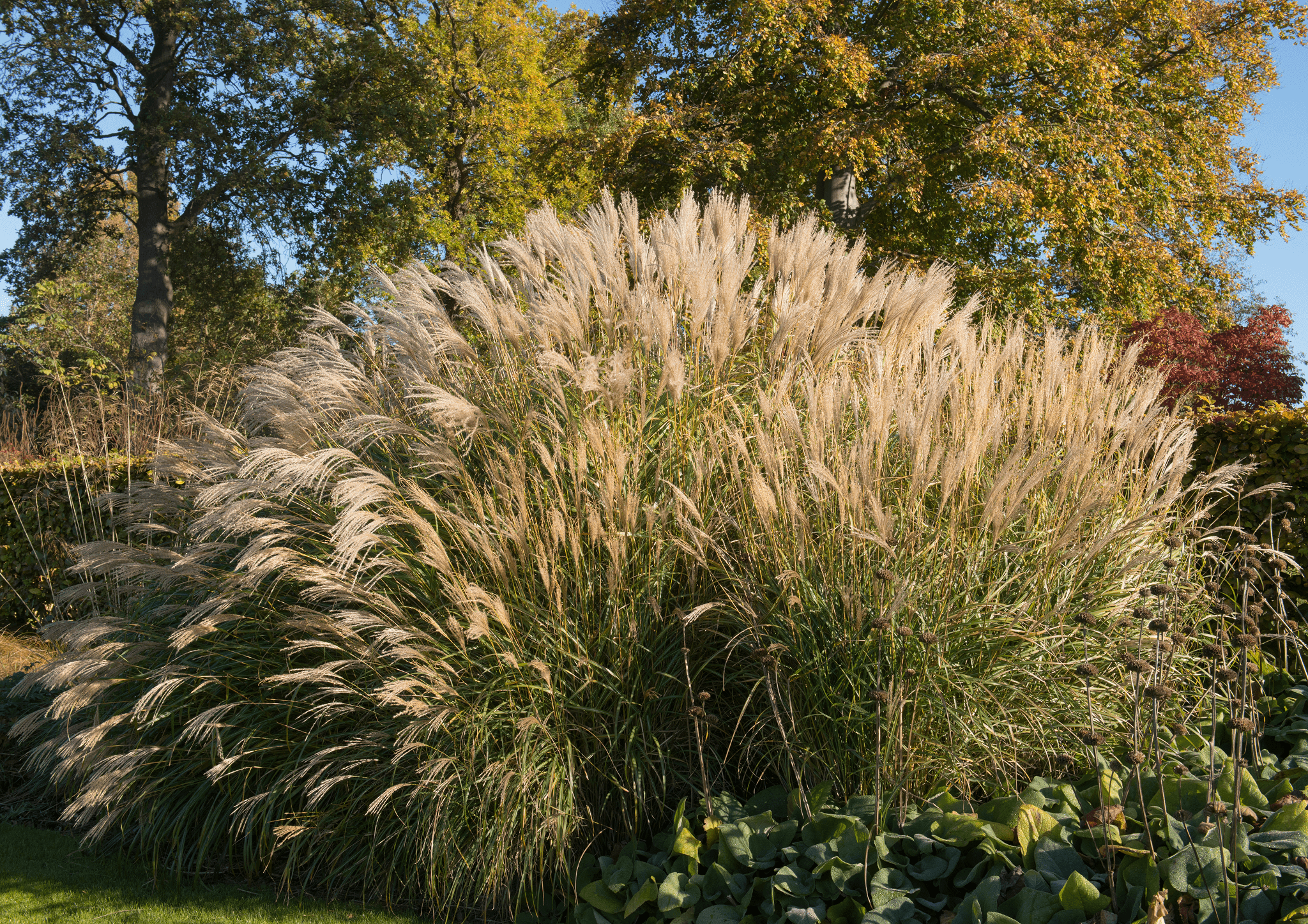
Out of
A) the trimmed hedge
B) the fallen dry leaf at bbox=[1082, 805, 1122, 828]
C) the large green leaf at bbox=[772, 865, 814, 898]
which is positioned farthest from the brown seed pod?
the trimmed hedge

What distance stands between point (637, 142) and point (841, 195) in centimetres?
340

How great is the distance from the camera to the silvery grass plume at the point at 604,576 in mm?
2867

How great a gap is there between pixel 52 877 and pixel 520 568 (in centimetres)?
229

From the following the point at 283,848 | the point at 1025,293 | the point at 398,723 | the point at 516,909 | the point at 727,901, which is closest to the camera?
the point at 727,901

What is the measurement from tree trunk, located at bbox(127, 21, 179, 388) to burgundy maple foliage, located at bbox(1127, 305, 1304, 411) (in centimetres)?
1790

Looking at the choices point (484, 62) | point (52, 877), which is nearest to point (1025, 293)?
point (52, 877)

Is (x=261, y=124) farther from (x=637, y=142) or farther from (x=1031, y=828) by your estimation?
(x=1031, y=828)

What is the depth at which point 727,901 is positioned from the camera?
8.82 ft

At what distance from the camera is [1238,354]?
15.5m

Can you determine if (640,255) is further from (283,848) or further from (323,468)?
(283,848)

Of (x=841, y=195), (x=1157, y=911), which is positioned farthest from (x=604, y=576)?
(x=841, y=195)

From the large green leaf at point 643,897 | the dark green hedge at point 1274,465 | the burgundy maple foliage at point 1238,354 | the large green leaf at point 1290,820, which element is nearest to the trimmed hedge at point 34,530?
the large green leaf at point 643,897

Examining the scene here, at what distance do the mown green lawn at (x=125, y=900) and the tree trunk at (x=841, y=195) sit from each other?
11.4 metres

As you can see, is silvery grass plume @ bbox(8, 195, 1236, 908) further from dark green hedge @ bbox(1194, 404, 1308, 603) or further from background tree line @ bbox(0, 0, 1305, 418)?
background tree line @ bbox(0, 0, 1305, 418)
